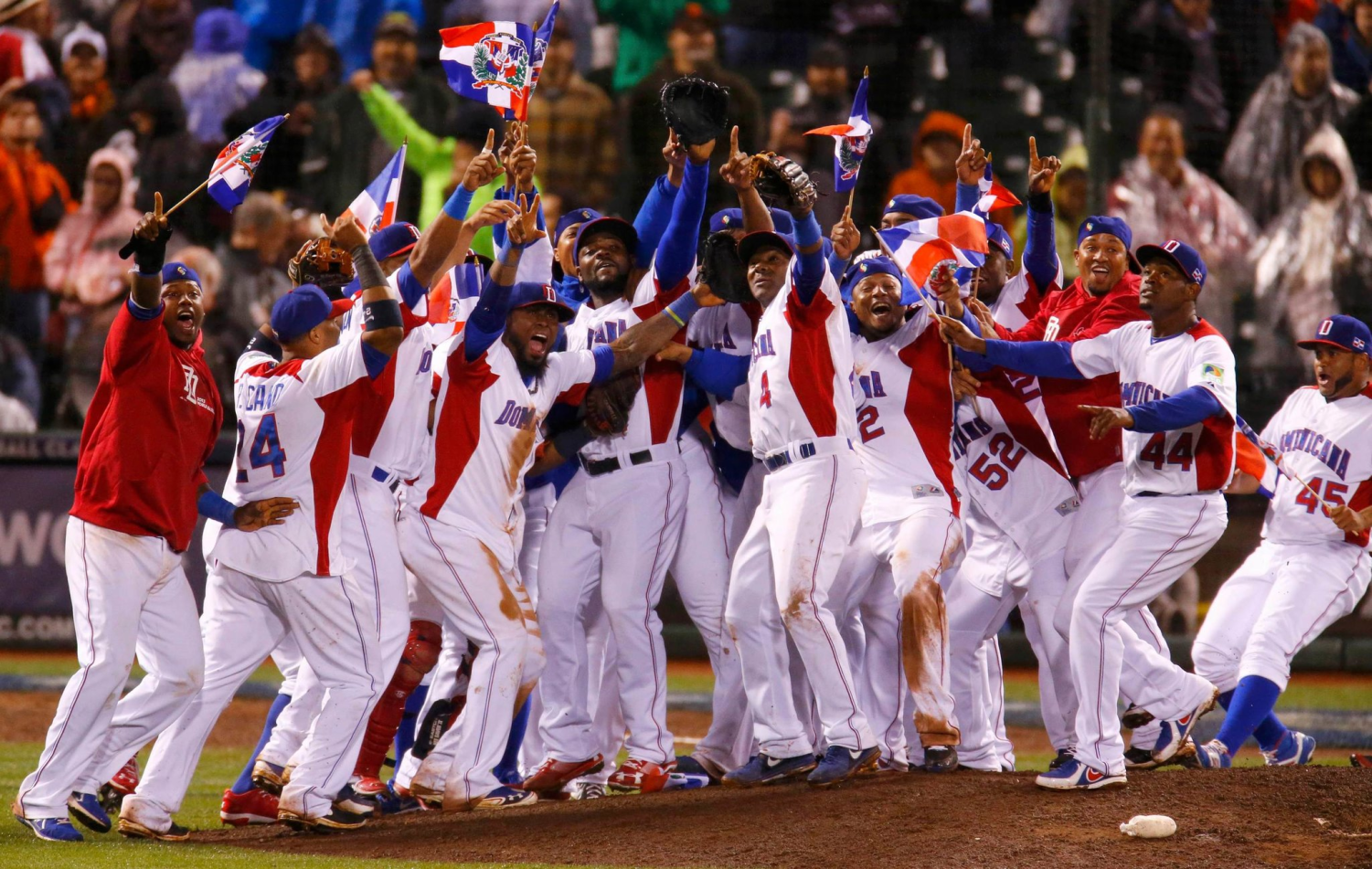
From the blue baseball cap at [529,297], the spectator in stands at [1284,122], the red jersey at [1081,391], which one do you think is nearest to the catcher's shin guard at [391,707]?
the blue baseball cap at [529,297]

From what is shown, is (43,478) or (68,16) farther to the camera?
(68,16)

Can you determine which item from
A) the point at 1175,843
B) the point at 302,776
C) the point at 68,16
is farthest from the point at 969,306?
the point at 68,16

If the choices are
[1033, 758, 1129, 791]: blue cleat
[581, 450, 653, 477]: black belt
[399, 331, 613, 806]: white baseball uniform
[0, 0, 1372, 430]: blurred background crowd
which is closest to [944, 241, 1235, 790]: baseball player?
[1033, 758, 1129, 791]: blue cleat

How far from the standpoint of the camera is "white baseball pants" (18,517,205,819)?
→ 501 centimetres

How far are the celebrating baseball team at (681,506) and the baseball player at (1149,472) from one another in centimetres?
1

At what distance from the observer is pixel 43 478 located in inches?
414

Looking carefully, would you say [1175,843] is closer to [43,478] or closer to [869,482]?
[869,482]

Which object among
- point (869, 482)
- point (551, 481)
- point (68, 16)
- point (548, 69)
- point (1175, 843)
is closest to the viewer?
point (1175, 843)

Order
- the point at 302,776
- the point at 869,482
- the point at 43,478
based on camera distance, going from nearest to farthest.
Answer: the point at 302,776, the point at 869,482, the point at 43,478

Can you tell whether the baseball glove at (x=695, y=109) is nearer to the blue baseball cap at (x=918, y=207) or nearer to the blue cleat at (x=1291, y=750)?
the blue baseball cap at (x=918, y=207)

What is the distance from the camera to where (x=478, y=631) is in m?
5.54

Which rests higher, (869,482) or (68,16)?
(68,16)

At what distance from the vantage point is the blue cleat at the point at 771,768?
219 inches

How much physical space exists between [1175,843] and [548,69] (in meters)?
8.30
